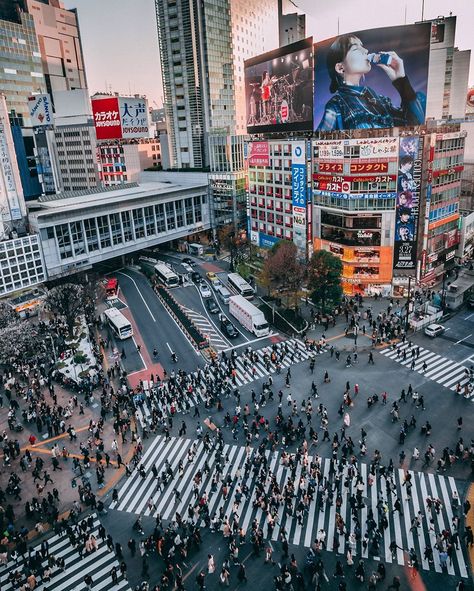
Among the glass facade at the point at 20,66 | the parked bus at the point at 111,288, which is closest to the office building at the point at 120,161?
the glass facade at the point at 20,66

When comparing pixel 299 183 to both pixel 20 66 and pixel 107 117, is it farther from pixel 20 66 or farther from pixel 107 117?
pixel 20 66

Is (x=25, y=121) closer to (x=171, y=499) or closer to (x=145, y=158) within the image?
(x=145, y=158)

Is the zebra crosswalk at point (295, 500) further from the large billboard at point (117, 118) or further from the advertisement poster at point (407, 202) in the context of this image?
the large billboard at point (117, 118)

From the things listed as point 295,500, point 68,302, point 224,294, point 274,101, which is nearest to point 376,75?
point 274,101

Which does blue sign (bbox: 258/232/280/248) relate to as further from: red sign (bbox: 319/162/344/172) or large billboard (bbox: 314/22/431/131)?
large billboard (bbox: 314/22/431/131)

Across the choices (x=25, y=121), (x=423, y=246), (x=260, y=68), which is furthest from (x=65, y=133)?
(x=423, y=246)

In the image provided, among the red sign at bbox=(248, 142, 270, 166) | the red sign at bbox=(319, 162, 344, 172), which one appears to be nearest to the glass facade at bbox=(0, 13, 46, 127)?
the red sign at bbox=(248, 142, 270, 166)

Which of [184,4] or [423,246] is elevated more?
[184,4]
